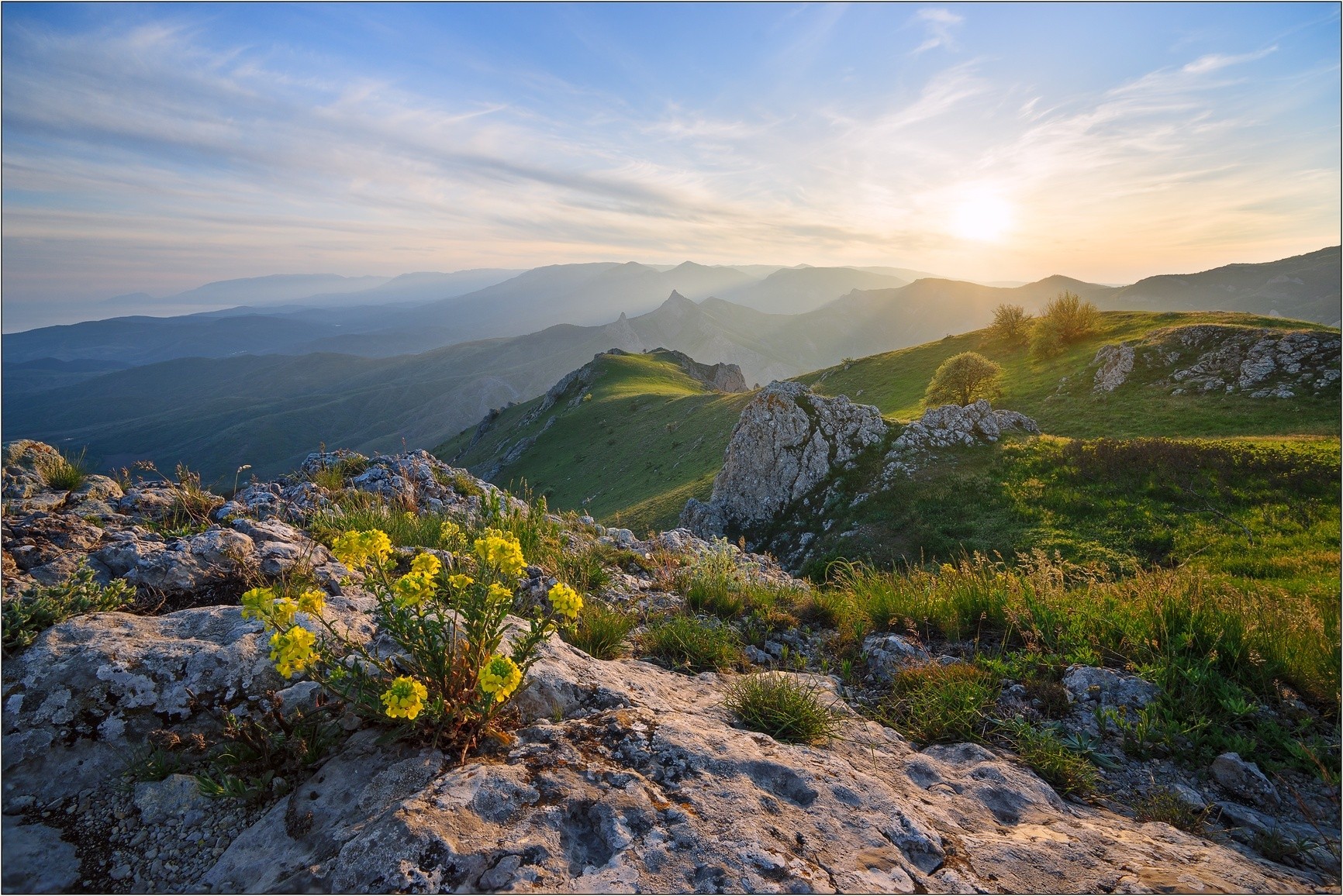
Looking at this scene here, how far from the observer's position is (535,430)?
254 ft

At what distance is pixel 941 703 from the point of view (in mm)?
5031

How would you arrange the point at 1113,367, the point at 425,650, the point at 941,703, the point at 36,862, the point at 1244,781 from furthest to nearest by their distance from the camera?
the point at 1113,367
the point at 941,703
the point at 1244,781
the point at 425,650
the point at 36,862

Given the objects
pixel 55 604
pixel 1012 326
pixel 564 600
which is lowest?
pixel 55 604

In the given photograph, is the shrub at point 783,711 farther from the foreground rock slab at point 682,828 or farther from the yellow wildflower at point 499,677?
the yellow wildflower at point 499,677

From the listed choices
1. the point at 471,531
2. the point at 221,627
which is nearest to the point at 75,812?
the point at 221,627

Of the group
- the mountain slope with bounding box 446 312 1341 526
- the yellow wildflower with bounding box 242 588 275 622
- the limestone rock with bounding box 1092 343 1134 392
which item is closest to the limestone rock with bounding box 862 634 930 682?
the yellow wildflower with bounding box 242 588 275 622

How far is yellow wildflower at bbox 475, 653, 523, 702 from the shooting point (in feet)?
11.6

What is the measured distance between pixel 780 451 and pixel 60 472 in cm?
2108

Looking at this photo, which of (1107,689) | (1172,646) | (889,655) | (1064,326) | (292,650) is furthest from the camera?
(1064,326)

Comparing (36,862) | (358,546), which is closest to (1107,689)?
(358,546)

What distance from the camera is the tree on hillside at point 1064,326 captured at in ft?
144

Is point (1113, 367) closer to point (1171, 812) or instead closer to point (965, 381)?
point (965, 381)

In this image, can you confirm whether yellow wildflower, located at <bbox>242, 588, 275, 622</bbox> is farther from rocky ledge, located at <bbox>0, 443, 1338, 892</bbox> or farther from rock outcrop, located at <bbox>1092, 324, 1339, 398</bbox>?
rock outcrop, located at <bbox>1092, 324, 1339, 398</bbox>

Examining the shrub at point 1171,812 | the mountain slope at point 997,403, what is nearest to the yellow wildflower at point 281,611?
the shrub at point 1171,812
